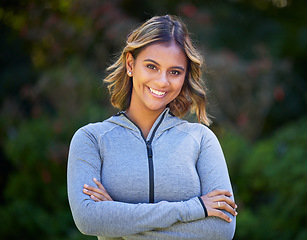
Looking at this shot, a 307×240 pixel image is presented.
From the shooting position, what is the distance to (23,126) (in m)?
6.30

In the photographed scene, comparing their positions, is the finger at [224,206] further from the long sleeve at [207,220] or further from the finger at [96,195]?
the finger at [96,195]

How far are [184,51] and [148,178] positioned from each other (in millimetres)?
648

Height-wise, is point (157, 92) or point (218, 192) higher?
point (157, 92)

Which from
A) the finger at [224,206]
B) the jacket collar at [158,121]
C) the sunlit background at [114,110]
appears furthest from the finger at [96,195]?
the sunlit background at [114,110]

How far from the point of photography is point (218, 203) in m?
2.04

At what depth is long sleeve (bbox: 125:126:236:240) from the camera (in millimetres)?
1975

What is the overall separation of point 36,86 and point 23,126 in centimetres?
65

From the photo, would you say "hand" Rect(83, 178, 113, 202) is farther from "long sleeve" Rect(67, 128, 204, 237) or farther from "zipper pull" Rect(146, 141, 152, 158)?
"zipper pull" Rect(146, 141, 152, 158)

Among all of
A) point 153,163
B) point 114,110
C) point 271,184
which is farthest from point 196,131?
point 114,110

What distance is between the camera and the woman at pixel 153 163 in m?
1.97

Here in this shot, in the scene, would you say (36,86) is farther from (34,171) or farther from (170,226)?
(170,226)

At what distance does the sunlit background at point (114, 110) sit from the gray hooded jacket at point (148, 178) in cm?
286

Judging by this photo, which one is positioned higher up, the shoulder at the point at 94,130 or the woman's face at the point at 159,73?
the woman's face at the point at 159,73

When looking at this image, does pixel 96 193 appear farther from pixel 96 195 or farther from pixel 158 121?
pixel 158 121
